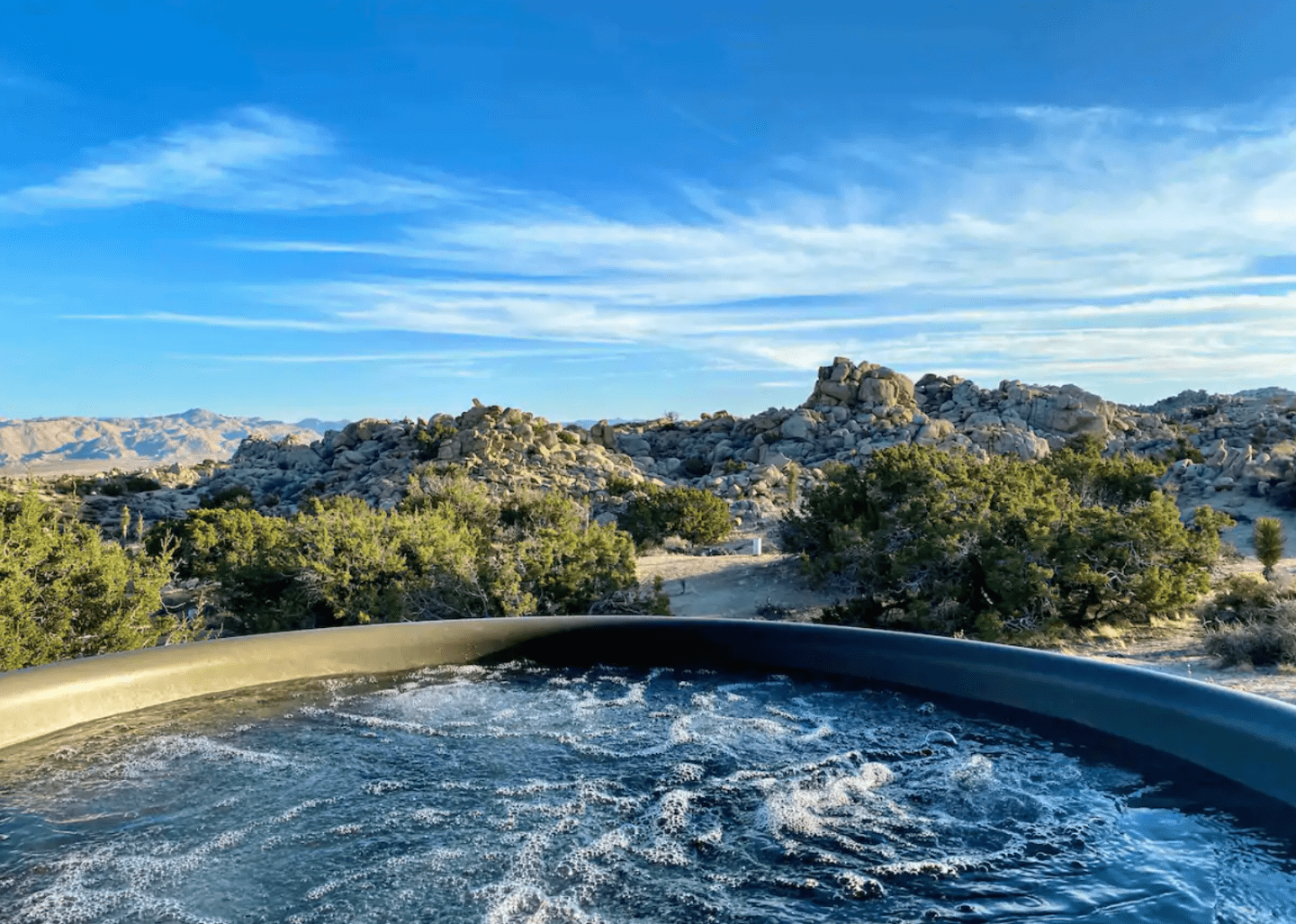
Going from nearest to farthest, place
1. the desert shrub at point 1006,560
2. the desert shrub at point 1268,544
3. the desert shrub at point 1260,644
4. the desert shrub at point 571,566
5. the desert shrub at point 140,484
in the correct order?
the desert shrub at point 1260,644
the desert shrub at point 1006,560
the desert shrub at point 571,566
the desert shrub at point 1268,544
the desert shrub at point 140,484

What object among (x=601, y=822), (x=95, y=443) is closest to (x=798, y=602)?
(x=601, y=822)

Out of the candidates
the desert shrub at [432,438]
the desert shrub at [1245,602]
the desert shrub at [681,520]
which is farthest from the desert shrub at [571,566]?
the desert shrub at [432,438]

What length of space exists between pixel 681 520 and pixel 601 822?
1460 centimetres

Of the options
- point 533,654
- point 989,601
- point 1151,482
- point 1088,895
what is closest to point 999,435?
point 1151,482

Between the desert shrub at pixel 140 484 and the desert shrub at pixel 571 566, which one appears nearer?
the desert shrub at pixel 571 566

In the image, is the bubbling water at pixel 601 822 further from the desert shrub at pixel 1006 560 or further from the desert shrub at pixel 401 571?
the desert shrub at pixel 1006 560

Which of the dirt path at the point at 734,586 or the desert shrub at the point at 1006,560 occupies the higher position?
the desert shrub at the point at 1006,560

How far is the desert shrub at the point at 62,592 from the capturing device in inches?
222

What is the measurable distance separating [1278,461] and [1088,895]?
22.9 m

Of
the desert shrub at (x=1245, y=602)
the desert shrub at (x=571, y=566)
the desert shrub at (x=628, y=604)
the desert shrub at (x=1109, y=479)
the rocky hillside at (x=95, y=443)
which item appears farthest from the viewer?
the rocky hillside at (x=95, y=443)

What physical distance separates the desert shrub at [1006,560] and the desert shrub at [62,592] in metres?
6.93

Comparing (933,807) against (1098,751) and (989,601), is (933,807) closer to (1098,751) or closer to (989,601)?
(1098,751)

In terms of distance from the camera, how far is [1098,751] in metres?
4.28

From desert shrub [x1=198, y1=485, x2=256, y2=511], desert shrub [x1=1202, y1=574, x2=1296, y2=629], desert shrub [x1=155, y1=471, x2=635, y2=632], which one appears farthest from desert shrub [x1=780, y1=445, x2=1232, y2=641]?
desert shrub [x1=198, y1=485, x2=256, y2=511]
